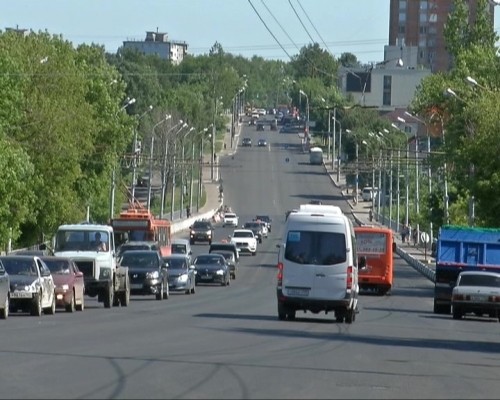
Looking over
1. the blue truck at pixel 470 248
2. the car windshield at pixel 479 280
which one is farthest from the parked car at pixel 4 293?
the blue truck at pixel 470 248

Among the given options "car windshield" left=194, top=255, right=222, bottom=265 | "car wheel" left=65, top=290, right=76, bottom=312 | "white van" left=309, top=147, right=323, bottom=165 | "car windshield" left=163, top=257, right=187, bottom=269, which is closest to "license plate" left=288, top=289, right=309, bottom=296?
"car wheel" left=65, top=290, right=76, bottom=312

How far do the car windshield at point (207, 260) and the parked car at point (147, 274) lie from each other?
15.1 metres

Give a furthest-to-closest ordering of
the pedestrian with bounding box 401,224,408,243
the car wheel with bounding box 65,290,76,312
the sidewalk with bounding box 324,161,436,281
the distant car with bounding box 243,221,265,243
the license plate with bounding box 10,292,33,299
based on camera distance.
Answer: the pedestrian with bounding box 401,224,408,243
the distant car with bounding box 243,221,265,243
the sidewalk with bounding box 324,161,436,281
the car wheel with bounding box 65,290,76,312
the license plate with bounding box 10,292,33,299

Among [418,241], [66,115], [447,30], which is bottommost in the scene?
[418,241]

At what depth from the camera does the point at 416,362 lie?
77.5ft

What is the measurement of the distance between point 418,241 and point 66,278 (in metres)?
79.6

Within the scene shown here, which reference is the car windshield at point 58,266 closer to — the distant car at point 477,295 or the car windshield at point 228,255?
the distant car at point 477,295

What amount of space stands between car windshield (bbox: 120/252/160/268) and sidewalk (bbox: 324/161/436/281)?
92.6ft

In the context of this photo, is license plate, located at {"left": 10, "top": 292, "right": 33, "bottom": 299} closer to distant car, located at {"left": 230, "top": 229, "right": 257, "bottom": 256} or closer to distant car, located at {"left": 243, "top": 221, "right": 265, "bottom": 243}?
distant car, located at {"left": 230, "top": 229, "right": 257, "bottom": 256}

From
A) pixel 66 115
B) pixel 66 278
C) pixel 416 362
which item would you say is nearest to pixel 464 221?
pixel 66 115

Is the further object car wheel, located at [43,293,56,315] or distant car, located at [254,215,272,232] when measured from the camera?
distant car, located at [254,215,272,232]

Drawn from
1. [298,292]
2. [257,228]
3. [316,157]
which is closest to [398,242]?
[257,228]

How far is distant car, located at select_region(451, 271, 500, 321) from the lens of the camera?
146ft

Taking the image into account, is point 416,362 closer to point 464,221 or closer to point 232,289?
point 232,289
